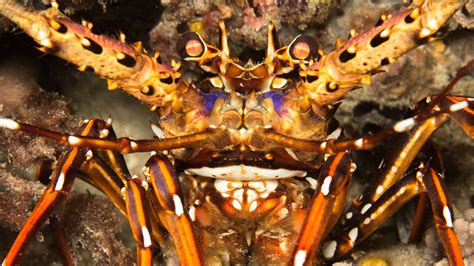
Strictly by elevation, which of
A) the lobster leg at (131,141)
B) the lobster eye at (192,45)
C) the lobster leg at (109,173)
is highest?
the lobster eye at (192,45)

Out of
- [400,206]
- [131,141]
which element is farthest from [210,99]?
[400,206]

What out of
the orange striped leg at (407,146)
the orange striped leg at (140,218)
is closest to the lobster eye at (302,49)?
the orange striped leg at (407,146)

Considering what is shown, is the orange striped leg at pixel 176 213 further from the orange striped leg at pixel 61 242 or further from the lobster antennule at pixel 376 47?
the orange striped leg at pixel 61 242

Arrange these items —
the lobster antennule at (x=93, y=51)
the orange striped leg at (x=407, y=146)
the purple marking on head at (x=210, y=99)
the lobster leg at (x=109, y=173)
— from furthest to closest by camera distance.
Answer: the lobster leg at (x=109, y=173)
the orange striped leg at (x=407, y=146)
the purple marking on head at (x=210, y=99)
the lobster antennule at (x=93, y=51)

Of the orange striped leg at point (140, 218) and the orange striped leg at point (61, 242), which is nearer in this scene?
→ the orange striped leg at point (140, 218)

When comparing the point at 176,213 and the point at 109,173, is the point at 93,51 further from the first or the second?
the point at 109,173

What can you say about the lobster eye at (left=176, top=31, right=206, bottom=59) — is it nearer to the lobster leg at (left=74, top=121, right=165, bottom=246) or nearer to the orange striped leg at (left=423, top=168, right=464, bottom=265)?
the lobster leg at (left=74, top=121, right=165, bottom=246)
